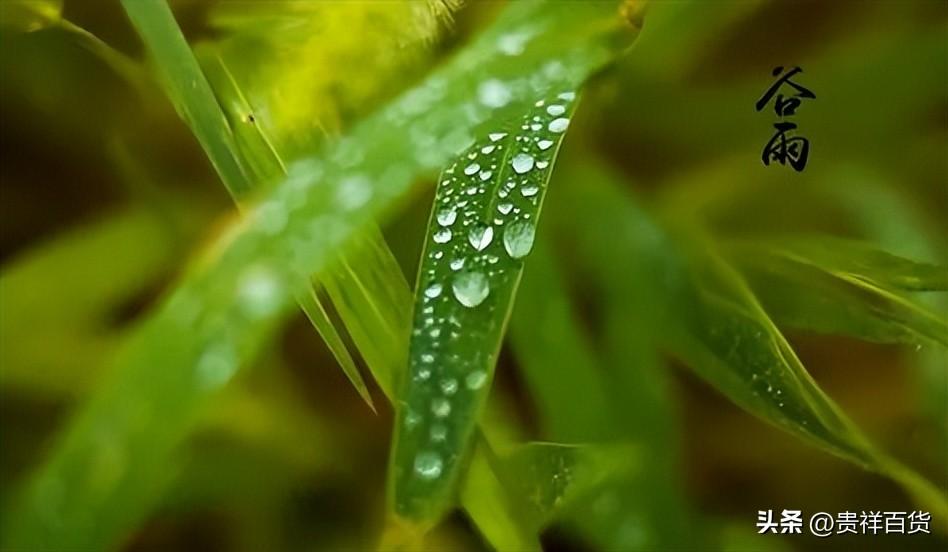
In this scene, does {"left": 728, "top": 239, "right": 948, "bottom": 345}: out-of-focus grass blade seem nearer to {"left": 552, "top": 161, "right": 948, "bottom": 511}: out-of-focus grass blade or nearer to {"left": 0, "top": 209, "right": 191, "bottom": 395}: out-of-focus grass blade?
{"left": 552, "top": 161, "right": 948, "bottom": 511}: out-of-focus grass blade

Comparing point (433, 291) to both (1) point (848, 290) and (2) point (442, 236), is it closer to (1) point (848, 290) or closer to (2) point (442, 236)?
(2) point (442, 236)

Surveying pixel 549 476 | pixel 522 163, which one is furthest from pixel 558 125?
pixel 549 476

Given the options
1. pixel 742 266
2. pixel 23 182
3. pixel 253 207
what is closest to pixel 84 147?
pixel 23 182

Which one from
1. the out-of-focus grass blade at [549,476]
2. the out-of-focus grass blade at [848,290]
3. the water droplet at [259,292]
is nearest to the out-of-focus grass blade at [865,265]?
the out-of-focus grass blade at [848,290]

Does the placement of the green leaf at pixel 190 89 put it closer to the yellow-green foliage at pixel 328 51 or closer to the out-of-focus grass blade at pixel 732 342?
the yellow-green foliage at pixel 328 51

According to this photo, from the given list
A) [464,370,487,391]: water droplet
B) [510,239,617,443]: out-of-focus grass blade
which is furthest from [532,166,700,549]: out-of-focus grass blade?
[464,370,487,391]: water droplet

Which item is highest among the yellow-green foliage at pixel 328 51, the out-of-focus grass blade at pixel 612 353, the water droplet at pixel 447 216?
the yellow-green foliage at pixel 328 51
